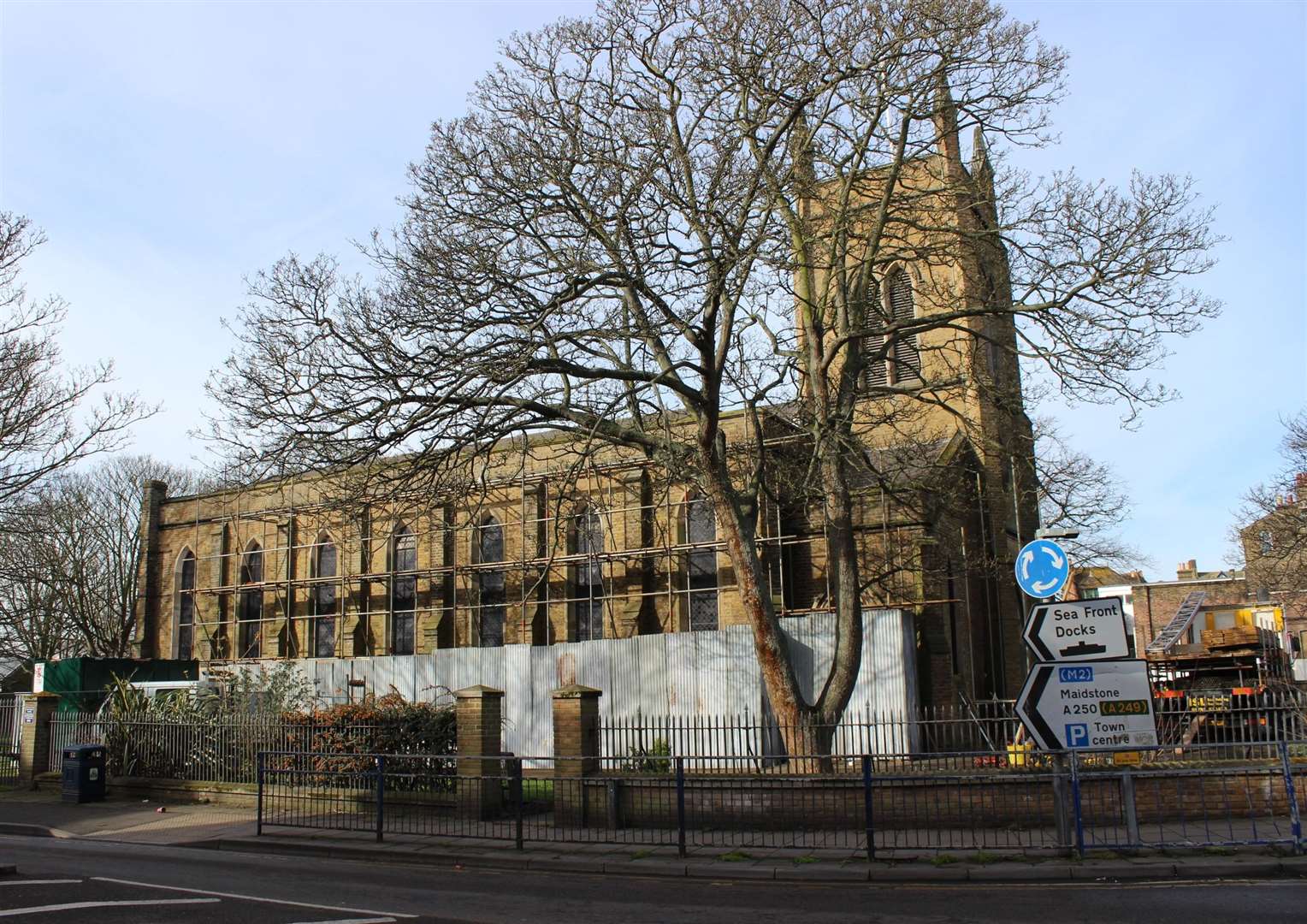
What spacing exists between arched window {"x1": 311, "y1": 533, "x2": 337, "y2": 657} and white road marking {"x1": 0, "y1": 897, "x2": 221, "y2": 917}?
24625 millimetres

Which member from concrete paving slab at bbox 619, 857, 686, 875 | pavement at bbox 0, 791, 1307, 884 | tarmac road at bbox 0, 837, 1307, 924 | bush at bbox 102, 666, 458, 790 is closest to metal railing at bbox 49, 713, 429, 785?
bush at bbox 102, 666, 458, 790

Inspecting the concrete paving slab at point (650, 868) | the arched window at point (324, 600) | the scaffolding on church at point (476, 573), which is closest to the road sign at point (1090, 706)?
the concrete paving slab at point (650, 868)

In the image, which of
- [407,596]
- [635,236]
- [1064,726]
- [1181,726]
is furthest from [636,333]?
[407,596]

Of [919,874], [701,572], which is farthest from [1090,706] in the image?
[701,572]

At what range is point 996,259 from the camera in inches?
820

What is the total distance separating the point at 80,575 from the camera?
43.7m

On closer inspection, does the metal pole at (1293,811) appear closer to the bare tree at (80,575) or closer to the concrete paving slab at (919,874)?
the concrete paving slab at (919,874)

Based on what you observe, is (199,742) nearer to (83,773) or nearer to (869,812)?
(83,773)

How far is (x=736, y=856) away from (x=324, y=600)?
24.9 m

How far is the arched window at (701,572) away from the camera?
92.9ft

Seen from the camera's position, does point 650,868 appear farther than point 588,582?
No

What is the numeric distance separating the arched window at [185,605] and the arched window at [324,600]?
592cm

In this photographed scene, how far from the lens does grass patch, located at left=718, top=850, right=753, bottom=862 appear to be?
12.6 m

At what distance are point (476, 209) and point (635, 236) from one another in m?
2.77
